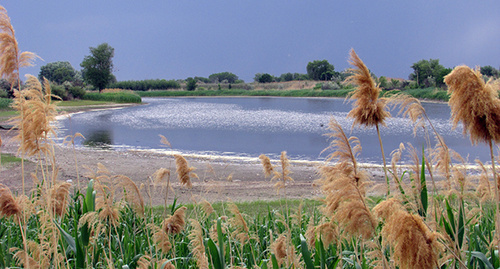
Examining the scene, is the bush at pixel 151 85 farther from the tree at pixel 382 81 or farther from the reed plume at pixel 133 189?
the reed plume at pixel 133 189

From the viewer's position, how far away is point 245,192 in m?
8.45

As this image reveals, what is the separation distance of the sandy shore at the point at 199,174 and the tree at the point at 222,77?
116573 millimetres

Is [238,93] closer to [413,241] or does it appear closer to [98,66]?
[98,66]

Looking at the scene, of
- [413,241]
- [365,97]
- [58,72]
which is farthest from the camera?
[58,72]

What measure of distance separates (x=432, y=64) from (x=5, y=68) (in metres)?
71.0

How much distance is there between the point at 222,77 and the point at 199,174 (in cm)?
12417

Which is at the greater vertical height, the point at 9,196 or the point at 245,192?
the point at 9,196

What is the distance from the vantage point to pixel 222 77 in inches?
5221

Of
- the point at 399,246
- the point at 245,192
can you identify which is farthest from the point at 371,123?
the point at 245,192

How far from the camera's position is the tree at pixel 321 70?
98.0 m

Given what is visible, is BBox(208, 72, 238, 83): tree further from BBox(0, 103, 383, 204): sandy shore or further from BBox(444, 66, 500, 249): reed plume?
BBox(444, 66, 500, 249): reed plume

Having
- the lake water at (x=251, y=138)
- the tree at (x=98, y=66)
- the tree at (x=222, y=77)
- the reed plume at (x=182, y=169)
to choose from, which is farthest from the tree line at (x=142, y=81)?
the reed plume at (x=182, y=169)

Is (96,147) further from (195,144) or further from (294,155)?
(294,155)

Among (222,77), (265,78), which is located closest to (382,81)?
(265,78)
